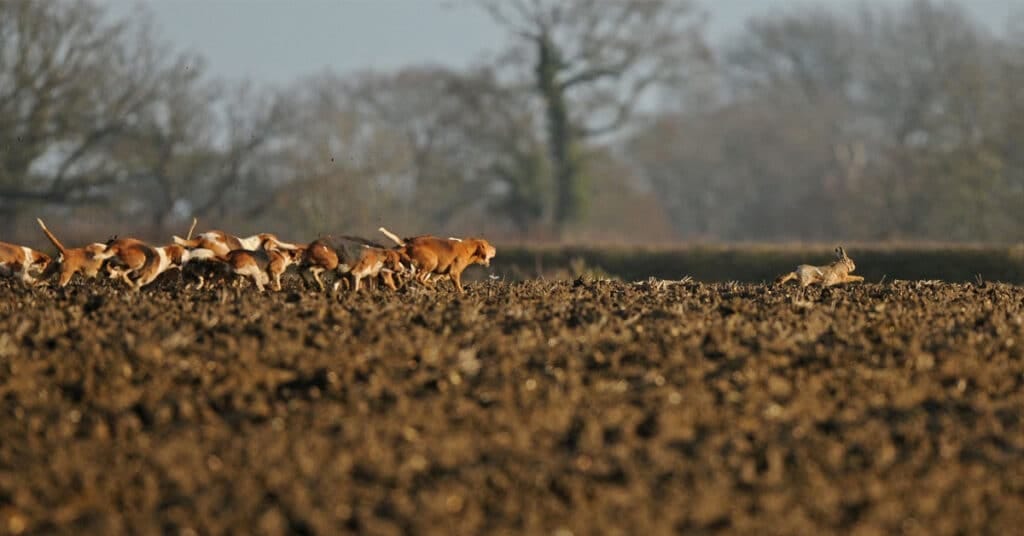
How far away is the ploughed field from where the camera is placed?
6.86 meters

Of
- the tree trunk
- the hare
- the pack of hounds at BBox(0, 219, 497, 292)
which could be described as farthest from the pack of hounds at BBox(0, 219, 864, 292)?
the tree trunk

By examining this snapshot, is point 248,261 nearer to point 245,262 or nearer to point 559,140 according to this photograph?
point 245,262

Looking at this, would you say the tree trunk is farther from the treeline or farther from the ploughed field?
the ploughed field

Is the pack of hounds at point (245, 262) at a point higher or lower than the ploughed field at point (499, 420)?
higher

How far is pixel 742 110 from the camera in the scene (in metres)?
81.4

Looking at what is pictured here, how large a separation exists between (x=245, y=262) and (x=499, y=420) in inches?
254

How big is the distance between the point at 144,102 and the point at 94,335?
34.4 meters

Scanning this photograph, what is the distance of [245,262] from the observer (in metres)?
13.9

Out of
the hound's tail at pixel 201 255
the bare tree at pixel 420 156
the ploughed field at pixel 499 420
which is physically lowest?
the ploughed field at pixel 499 420

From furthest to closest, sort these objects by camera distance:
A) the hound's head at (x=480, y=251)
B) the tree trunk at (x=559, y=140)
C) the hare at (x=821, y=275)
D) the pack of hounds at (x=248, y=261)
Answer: the tree trunk at (x=559, y=140), the hare at (x=821, y=275), the hound's head at (x=480, y=251), the pack of hounds at (x=248, y=261)

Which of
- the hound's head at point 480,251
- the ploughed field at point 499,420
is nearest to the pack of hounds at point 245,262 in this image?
the hound's head at point 480,251

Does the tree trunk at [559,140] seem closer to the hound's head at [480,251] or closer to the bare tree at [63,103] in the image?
the bare tree at [63,103]

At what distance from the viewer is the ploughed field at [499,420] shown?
6.86 m

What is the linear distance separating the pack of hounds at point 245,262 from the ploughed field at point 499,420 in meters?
1.79
